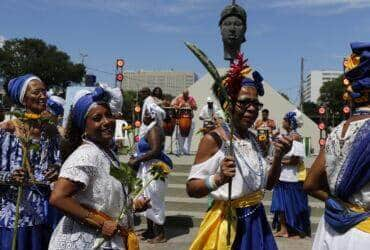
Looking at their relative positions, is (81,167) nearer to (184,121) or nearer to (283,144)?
(283,144)

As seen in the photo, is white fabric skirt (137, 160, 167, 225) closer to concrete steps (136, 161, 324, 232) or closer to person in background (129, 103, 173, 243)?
person in background (129, 103, 173, 243)

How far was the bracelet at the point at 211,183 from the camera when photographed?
324 cm

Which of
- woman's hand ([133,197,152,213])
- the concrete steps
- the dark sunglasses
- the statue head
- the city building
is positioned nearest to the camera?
woman's hand ([133,197,152,213])

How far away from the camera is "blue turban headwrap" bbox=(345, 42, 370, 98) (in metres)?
2.94

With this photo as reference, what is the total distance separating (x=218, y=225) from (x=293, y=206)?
14.8 ft

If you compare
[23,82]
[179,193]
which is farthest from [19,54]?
[23,82]

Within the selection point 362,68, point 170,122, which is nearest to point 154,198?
point 362,68

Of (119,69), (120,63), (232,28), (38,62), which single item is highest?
(38,62)

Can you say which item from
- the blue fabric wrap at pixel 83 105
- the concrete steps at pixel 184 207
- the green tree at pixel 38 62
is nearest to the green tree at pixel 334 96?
the green tree at pixel 38 62

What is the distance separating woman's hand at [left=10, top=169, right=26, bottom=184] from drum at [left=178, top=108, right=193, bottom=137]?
396 inches

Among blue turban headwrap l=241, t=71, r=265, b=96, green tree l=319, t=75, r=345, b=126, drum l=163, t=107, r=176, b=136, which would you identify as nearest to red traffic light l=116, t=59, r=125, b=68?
drum l=163, t=107, r=176, b=136

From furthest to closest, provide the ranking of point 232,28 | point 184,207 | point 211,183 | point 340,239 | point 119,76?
point 232,28, point 119,76, point 184,207, point 211,183, point 340,239

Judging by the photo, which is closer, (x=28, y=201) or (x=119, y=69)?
(x=28, y=201)

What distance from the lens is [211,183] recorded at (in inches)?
128
